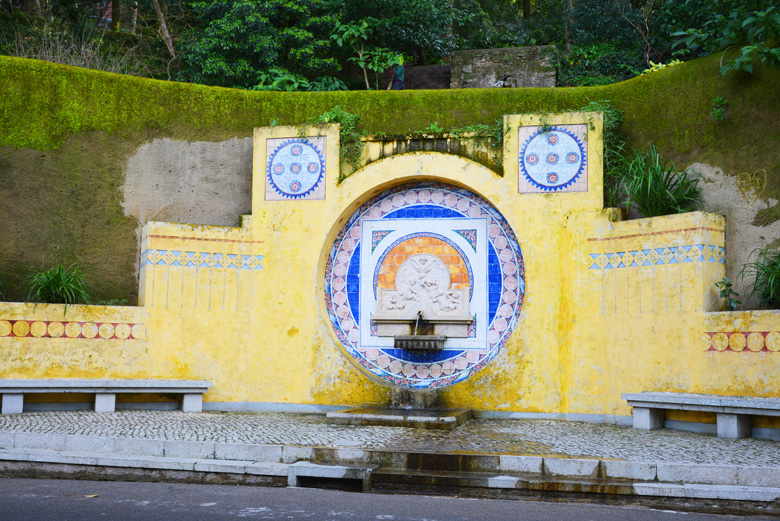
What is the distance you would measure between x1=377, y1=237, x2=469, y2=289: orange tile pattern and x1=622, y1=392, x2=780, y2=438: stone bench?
2534 millimetres

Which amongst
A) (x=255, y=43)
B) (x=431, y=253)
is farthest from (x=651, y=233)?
(x=255, y=43)

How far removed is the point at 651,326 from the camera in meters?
8.43

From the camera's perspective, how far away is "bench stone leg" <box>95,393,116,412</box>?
8.84 m

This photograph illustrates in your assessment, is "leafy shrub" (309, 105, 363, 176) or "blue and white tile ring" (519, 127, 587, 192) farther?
"leafy shrub" (309, 105, 363, 176)

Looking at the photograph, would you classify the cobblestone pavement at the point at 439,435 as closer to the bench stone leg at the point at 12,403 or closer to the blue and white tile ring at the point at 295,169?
the bench stone leg at the point at 12,403

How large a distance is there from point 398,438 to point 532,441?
1.30 m

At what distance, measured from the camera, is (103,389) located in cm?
881

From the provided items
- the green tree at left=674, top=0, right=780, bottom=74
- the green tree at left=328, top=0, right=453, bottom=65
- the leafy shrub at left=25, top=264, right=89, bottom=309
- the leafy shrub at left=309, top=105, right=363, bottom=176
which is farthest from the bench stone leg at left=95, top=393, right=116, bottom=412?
the green tree at left=674, top=0, right=780, bottom=74

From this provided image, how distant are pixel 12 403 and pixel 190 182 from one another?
3.55m

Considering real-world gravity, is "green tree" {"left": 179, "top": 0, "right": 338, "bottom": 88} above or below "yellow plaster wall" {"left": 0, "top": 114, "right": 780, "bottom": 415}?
above

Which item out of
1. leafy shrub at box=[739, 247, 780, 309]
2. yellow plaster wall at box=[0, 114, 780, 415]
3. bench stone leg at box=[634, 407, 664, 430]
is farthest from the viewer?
yellow plaster wall at box=[0, 114, 780, 415]

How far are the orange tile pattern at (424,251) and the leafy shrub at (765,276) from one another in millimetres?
3280

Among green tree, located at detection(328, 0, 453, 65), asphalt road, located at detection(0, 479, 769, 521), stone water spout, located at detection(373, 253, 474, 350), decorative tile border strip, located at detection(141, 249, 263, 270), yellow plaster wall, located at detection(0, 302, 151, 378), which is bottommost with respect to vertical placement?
asphalt road, located at detection(0, 479, 769, 521)

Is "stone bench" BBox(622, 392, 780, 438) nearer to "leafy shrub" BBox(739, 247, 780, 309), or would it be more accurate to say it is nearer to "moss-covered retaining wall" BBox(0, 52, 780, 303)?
"leafy shrub" BBox(739, 247, 780, 309)
